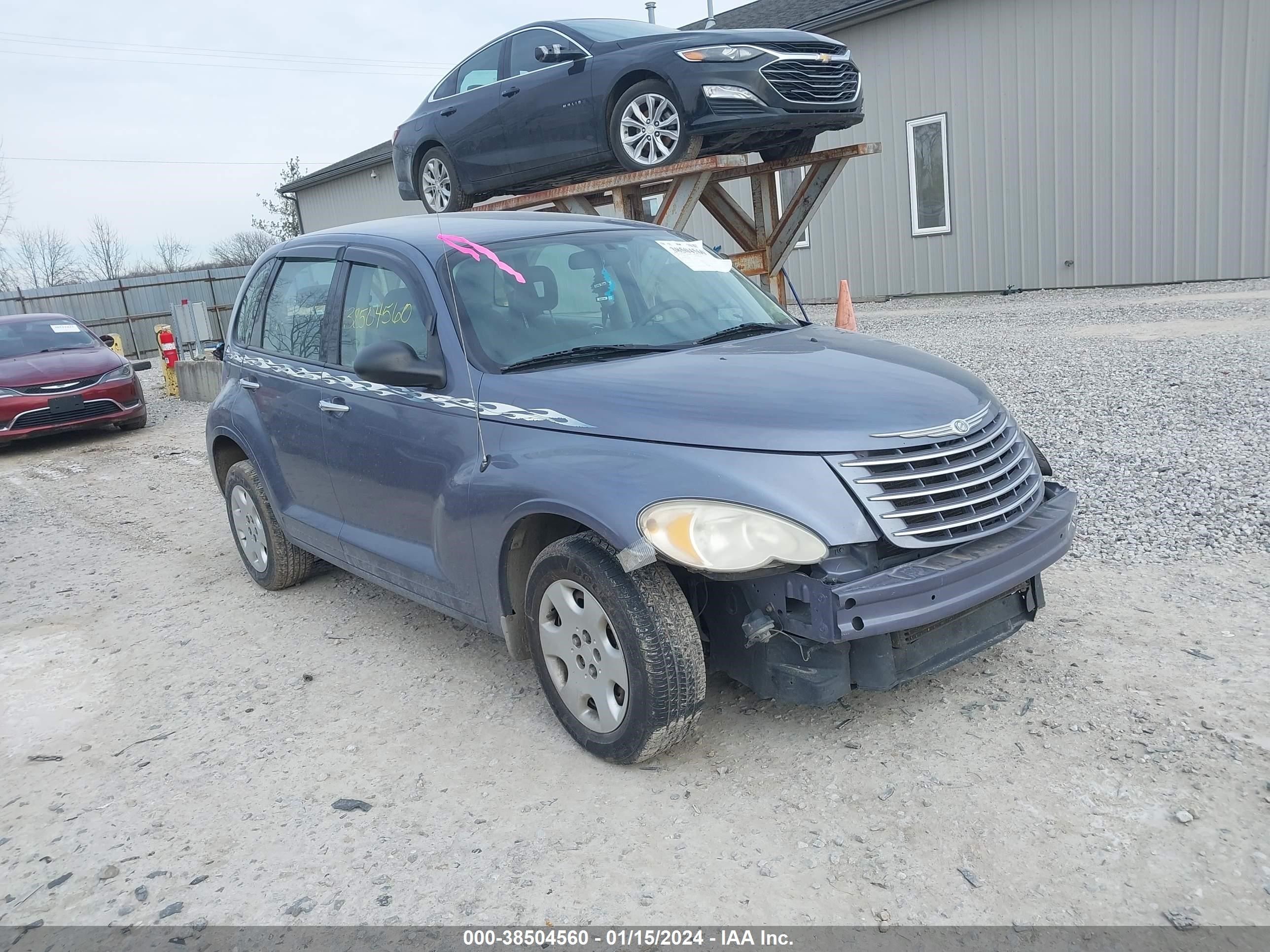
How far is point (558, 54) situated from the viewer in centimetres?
863

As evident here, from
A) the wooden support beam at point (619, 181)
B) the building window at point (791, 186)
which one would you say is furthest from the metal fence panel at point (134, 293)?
the wooden support beam at point (619, 181)

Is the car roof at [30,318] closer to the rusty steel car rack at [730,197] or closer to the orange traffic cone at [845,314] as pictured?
the rusty steel car rack at [730,197]

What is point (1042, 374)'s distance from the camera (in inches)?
339

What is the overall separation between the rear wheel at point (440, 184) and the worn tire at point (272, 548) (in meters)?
5.43

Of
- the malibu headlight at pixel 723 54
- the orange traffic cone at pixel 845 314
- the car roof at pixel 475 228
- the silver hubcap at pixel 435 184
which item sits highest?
the malibu headlight at pixel 723 54

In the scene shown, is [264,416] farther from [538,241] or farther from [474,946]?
[474,946]

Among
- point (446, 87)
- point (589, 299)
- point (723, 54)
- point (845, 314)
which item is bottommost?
point (845, 314)

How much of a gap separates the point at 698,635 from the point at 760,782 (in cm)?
52

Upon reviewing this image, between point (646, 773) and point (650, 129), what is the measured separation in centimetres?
629

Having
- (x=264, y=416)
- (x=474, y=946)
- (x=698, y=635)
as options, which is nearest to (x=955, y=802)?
(x=698, y=635)

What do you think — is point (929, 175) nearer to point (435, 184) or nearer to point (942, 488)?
point (435, 184)

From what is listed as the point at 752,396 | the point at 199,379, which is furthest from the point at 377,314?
the point at 199,379

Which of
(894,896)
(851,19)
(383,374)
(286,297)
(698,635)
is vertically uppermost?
(851,19)

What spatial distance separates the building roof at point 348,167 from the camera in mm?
27672
